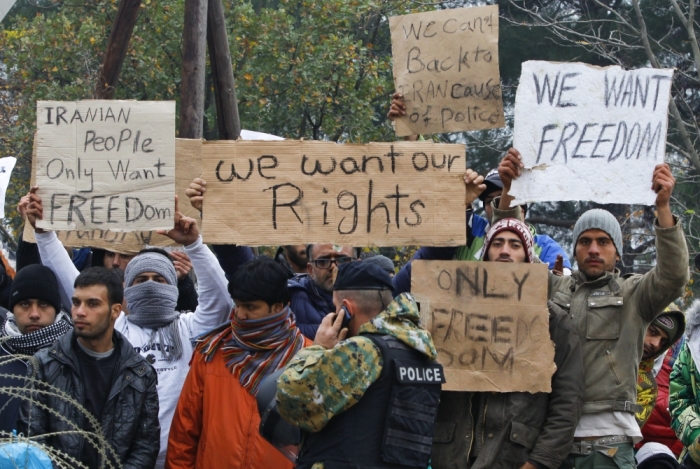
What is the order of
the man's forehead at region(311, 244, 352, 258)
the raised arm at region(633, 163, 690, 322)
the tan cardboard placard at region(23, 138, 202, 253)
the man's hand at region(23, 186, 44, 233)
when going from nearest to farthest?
the raised arm at region(633, 163, 690, 322) < the man's hand at region(23, 186, 44, 233) < the man's forehead at region(311, 244, 352, 258) < the tan cardboard placard at region(23, 138, 202, 253)

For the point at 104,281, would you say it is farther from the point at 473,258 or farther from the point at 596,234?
the point at 596,234

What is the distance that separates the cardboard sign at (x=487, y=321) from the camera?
14.6 feet

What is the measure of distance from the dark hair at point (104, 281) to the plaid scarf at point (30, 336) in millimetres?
347

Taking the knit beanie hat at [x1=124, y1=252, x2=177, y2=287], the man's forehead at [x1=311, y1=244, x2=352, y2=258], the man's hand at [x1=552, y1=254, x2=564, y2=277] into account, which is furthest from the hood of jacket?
the knit beanie hat at [x1=124, y1=252, x2=177, y2=287]

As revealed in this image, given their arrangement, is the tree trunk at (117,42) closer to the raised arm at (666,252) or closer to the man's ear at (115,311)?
the man's ear at (115,311)

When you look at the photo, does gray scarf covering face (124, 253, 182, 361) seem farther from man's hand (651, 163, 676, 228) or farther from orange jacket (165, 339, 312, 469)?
man's hand (651, 163, 676, 228)

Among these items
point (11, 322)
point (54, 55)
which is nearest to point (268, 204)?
point (11, 322)

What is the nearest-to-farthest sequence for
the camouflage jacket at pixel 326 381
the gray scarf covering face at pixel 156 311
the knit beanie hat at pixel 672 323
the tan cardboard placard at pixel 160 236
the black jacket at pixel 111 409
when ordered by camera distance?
the camouflage jacket at pixel 326 381, the black jacket at pixel 111 409, the knit beanie hat at pixel 672 323, the gray scarf covering face at pixel 156 311, the tan cardboard placard at pixel 160 236

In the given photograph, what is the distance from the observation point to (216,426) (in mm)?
4668

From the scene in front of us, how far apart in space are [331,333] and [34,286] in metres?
1.99

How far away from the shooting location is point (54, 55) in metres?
15.9

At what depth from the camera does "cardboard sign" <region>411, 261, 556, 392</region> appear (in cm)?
444

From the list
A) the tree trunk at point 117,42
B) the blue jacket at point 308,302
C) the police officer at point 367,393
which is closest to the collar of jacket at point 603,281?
the police officer at point 367,393

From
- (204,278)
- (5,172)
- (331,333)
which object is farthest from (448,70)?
(5,172)
